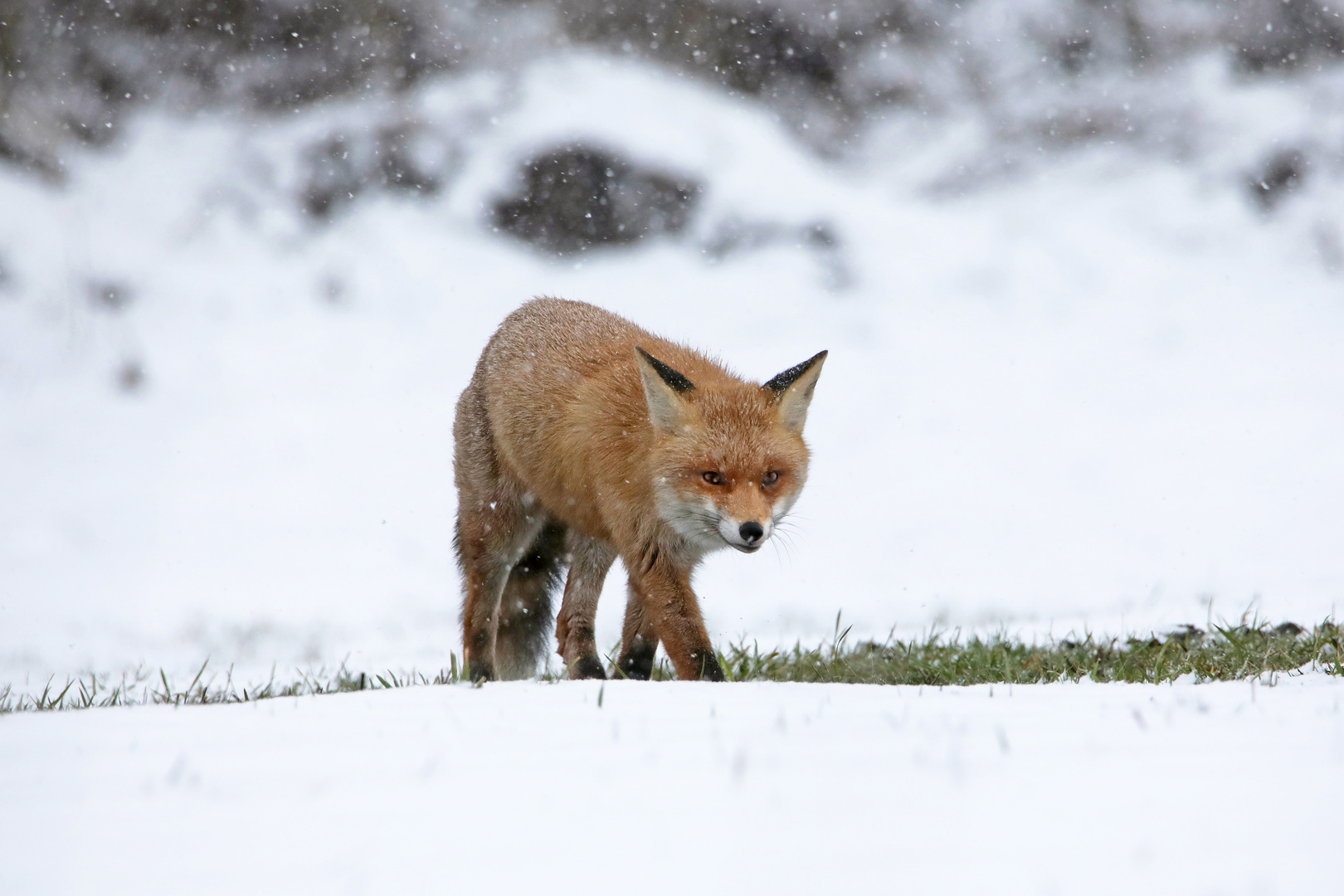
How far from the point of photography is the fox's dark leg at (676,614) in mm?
4090

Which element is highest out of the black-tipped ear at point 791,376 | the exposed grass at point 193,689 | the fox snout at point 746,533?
the black-tipped ear at point 791,376

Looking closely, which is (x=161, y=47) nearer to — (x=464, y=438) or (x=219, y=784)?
(x=464, y=438)

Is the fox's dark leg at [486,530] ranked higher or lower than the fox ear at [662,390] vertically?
lower

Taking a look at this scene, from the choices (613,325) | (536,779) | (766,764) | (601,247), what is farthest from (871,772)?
(601,247)

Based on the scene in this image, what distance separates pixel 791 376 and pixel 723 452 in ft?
2.02

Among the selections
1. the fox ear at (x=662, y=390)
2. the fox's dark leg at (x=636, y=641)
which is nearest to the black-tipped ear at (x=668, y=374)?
the fox ear at (x=662, y=390)

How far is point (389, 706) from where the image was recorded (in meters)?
2.71

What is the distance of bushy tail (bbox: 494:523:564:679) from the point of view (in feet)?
18.9

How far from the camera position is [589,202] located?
1290 cm

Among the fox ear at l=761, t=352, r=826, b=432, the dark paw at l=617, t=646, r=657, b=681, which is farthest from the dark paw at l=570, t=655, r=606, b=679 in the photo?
the fox ear at l=761, t=352, r=826, b=432

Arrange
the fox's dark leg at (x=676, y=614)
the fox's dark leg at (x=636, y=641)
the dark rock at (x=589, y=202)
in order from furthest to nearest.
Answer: the dark rock at (x=589, y=202), the fox's dark leg at (x=636, y=641), the fox's dark leg at (x=676, y=614)

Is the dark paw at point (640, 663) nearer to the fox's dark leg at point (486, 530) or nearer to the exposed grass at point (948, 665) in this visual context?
the exposed grass at point (948, 665)

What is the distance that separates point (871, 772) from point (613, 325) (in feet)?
12.2

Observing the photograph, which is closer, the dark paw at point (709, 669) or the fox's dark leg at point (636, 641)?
the dark paw at point (709, 669)
